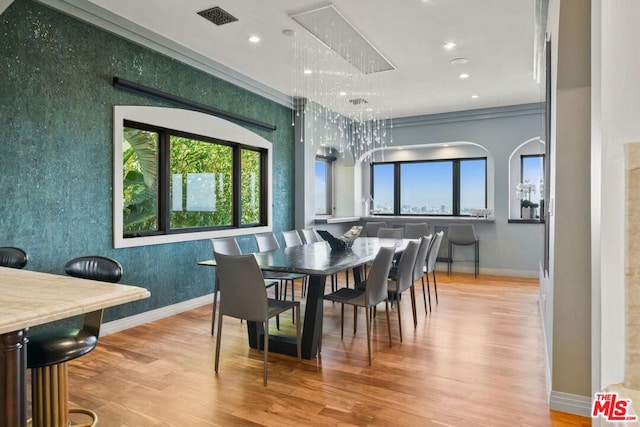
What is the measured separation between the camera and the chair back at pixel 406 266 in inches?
144

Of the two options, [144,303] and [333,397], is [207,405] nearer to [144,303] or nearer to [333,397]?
[333,397]

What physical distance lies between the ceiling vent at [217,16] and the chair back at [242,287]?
88.2 inches

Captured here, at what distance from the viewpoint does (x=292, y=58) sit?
15.3ft

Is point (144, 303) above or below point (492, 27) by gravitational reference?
below

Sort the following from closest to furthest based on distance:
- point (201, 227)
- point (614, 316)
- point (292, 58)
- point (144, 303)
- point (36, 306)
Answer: point (614, 316) < point (36, 306) < point (144, 303) < point (292, 58) < point (201, 227)

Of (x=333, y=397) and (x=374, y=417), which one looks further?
(x=333, y=397)

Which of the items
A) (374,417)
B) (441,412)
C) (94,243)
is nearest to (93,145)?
(94,243)

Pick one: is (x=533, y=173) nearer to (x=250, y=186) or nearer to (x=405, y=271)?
(x=405, y=271)

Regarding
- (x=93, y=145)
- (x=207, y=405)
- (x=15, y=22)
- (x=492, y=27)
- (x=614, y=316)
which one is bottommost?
(x=207, y=405)

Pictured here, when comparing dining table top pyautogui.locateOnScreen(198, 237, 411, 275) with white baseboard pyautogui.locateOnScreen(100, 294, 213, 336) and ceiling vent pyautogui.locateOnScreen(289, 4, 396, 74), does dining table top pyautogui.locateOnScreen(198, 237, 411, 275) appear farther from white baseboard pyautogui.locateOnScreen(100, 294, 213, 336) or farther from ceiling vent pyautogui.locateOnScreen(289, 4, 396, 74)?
ceiling vent pyautogui.locateOnScreen(289, 4, 396, 74)

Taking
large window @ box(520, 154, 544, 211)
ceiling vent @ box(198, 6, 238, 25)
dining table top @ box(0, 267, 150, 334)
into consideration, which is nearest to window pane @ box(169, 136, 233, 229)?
ceiling vent @ box(198, 6, 238, 25)

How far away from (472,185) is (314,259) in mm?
5372

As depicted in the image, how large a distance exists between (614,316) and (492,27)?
3774mm

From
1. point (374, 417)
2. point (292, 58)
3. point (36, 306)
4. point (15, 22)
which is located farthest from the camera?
point (292, 58)
